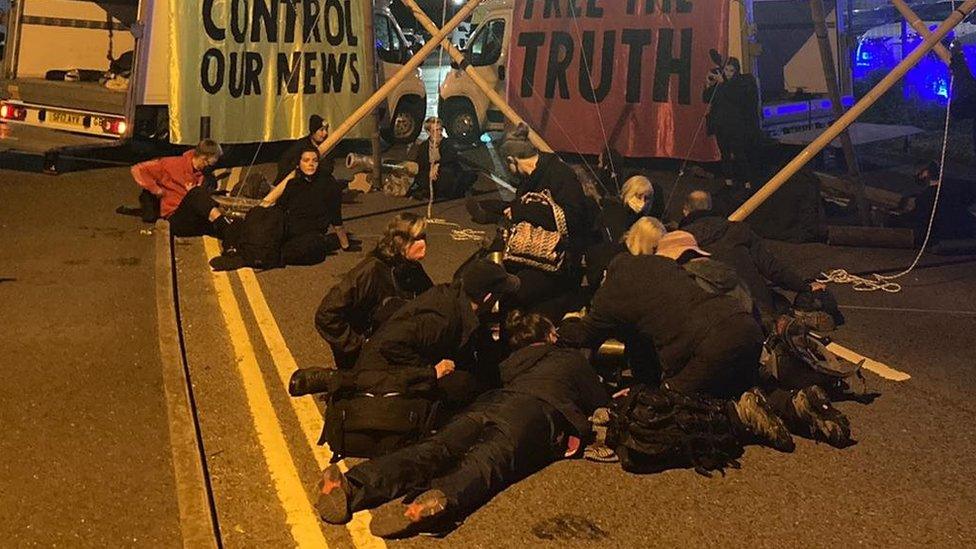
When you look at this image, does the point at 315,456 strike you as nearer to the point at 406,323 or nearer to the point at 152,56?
the point at 406,323

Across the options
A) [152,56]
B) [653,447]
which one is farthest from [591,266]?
[152,56]

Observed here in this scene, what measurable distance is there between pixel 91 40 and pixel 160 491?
40.4 ft

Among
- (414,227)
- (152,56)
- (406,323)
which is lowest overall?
(406,323)

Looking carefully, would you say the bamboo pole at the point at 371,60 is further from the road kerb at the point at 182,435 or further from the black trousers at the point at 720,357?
the black trousers at the point at 720,357

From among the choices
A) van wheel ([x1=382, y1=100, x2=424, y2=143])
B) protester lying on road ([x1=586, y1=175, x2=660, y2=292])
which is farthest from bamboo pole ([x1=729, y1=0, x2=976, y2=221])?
van wheel ([x1=382, y1=100, x2=424, y2=143])

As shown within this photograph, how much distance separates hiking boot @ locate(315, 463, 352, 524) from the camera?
4918 mm

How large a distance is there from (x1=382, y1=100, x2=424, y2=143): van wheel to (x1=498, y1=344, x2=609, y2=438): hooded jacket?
13141mm

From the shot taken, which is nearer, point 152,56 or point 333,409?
point 333,409

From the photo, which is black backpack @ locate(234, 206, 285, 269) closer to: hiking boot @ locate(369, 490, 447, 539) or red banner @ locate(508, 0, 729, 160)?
hiking boot @ locate(369, 490, 447, 539)

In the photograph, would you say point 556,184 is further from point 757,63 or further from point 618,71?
point 757,63

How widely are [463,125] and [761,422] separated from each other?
572 inches

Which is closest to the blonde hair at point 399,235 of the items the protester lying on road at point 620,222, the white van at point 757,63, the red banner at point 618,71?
the protester lying on road at point 620,222

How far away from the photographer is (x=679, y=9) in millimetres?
14852

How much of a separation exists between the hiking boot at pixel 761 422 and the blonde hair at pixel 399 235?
2004 millimetres
